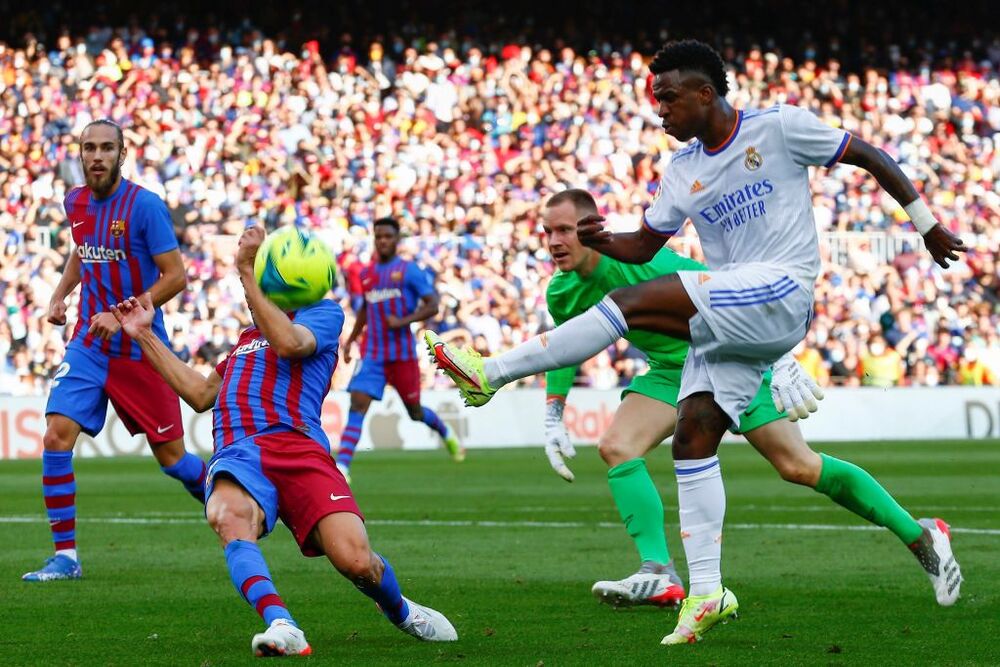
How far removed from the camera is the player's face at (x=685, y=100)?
6.45 m

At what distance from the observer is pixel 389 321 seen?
17656mm

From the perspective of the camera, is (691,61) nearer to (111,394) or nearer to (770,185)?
(770,185)

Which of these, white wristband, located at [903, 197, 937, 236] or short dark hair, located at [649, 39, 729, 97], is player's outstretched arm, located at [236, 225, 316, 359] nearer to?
short dark hair, located at [649, 39, 729, 97]

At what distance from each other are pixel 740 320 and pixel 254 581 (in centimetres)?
206

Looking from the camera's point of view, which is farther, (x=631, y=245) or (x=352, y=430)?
(x=352, y=430)

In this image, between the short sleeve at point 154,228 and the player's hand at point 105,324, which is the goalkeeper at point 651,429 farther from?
the short sleeve at point 154,228

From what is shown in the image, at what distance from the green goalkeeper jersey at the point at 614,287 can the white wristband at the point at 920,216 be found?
62.2 inches

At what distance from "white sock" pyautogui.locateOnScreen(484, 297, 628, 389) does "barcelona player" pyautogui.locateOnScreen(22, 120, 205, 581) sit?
3340 mm

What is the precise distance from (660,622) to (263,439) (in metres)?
2.05

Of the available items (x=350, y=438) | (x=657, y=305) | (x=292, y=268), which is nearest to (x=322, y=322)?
(x=292, y=268)

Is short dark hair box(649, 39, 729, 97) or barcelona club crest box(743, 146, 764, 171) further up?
short dark hair box(649, 39, 729, 97)

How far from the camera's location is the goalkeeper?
7469 millimetres

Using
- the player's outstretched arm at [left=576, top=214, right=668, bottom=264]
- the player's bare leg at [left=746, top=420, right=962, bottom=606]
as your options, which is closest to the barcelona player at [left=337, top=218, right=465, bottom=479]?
the player's bare leg at [left=746, top=420, right=962, bottom=606]

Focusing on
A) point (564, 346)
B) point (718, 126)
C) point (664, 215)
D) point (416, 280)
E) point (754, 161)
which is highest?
point (718, 126)
